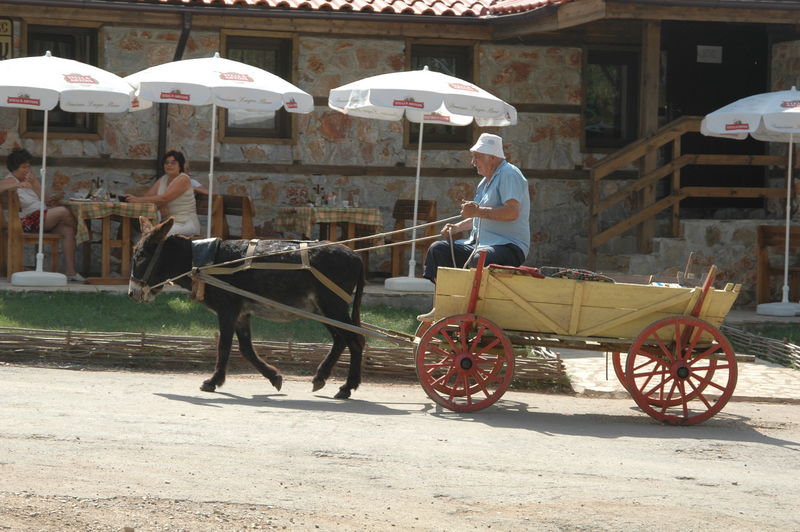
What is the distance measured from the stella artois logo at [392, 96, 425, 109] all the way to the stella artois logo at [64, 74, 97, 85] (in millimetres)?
3174

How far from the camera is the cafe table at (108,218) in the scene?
1398 centimetres

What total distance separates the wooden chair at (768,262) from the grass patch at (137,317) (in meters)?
4.57

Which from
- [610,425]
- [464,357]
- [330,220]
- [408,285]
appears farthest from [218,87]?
[610,425]

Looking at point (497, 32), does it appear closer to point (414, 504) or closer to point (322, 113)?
point (322, 113)

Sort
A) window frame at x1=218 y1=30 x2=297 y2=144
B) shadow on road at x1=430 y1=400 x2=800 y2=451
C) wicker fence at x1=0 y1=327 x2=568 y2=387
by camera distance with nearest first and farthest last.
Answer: shadow on road at x1=430 y1=400 x2=800 y2=451 → wicker fence at x1=0 y1=327 x2=568 y2=387 → window frame at x1=218 y1=30 x2=297 y2=144

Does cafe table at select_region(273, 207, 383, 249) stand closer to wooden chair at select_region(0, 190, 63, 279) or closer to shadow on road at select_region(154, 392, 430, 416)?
wooden chair at select_region(0, 190, 63, 279)

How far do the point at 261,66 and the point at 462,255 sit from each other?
27.3ft

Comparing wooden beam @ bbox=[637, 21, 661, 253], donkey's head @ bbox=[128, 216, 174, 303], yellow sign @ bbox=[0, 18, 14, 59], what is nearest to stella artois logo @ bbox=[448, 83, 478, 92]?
wooden beam @ bbox=[637, 21, 661, 253]

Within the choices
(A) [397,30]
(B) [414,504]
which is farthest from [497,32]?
(B) [414,504]

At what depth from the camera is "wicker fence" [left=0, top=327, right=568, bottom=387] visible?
10.1 metres

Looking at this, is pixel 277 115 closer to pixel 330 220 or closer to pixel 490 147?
pixel 330 220

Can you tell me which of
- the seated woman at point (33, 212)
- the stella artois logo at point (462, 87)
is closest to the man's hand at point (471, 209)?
the stella artois logo at point (462, 87)

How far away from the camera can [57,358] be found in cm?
1012

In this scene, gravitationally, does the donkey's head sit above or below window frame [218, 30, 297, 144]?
below
